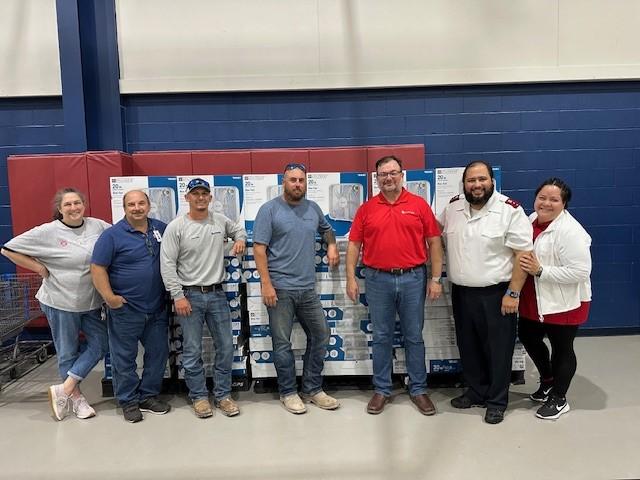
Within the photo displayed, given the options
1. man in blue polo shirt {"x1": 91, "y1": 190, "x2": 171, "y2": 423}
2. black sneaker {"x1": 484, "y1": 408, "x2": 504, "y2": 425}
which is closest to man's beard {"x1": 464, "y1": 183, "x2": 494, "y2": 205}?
black sneaker {"x1": 484, "y1": 408, "x2": 504, "y2": 425}

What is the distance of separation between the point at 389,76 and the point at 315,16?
3.16 ft

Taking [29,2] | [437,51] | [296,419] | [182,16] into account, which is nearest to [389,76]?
[437,51]

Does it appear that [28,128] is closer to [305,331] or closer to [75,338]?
[75,338]

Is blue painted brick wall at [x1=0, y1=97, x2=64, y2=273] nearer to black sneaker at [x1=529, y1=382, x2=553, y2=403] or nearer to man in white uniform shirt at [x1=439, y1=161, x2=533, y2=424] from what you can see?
man in white uniform shirt at [x1=439, y1=161, x2=533, y2=424]

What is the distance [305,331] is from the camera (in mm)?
3504

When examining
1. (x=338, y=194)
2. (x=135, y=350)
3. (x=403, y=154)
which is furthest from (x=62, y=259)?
(x=403, y=154)

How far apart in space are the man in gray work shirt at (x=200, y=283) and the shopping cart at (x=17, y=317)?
171 cm

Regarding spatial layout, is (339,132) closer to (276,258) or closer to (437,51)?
(437,51)

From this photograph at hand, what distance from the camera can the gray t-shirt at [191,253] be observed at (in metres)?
3.13

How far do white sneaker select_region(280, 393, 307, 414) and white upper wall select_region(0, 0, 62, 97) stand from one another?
3828 mm

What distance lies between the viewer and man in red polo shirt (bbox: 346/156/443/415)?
3135 millimetres

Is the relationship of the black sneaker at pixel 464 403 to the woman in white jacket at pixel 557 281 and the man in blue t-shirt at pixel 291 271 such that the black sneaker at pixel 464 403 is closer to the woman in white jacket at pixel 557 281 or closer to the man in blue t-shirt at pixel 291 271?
the woman in white jacket at pixel 557 281

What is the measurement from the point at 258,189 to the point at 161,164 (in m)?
1.43

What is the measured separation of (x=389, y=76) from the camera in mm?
4801
